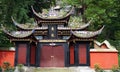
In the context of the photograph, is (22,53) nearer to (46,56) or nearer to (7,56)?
(7,56)

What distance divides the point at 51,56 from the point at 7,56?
12.6 feet

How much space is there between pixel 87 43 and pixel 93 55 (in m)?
1.13

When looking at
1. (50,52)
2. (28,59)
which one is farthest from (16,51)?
(50,52)

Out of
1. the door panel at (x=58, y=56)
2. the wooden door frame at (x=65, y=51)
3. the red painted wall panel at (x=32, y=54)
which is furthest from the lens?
the door panel at (x=58, y=56)

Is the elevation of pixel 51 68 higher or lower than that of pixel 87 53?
lower

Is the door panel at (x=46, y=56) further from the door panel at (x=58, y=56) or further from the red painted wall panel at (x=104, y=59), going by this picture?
the red painted wall panel at (x=104, y=59)

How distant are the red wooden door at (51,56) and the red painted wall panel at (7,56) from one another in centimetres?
255

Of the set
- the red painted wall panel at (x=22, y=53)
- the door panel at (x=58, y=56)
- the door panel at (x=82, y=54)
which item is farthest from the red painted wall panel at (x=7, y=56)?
the door panel at (x=82, y=54)

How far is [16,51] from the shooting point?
2105 centimetres

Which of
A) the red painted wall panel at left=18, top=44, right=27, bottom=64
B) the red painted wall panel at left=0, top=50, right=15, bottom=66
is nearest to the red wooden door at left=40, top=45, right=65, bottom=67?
the red painted wall panel at left=18, top=44, right=27, bottom=64

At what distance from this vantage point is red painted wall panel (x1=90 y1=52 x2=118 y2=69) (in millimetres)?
20953

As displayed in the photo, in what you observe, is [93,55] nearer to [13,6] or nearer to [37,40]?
[37,40]

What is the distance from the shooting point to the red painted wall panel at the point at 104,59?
21.0 meters

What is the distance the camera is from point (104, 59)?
69.1 feet
